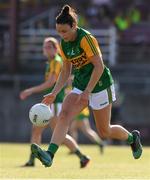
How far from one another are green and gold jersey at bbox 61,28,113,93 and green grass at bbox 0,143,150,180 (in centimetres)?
130

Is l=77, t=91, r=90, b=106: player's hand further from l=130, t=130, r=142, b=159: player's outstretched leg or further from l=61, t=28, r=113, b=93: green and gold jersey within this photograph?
l=130, t=130, r=142, b=159: player's outstretched leg

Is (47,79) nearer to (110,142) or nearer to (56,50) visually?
(56,50)

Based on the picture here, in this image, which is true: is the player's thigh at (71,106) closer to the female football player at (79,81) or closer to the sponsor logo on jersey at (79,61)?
the female football player at (79,81)

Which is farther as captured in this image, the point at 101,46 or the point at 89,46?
the point at 101,46

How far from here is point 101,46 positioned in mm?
28703

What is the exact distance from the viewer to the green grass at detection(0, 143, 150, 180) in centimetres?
1195

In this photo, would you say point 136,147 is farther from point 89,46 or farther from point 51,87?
point 51,87

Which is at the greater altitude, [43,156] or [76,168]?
[43,156]

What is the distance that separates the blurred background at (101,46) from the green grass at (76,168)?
7591mm

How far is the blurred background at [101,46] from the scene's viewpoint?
86.4ft

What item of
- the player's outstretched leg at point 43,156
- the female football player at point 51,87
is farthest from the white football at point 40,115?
the female football player at point 51,87

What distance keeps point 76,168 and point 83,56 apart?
2.87 m

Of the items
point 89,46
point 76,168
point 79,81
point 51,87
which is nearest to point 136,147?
point 79,81

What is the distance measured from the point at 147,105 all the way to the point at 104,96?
1427 cm
